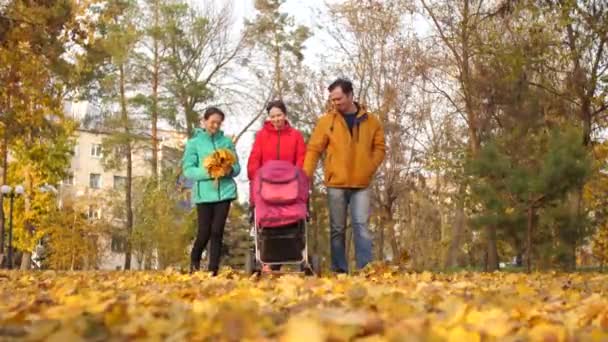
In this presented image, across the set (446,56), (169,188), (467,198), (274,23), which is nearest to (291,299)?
(467,198)

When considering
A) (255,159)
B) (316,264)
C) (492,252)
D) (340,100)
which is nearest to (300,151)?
(255,159)

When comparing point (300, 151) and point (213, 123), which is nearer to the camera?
point (213, 123)

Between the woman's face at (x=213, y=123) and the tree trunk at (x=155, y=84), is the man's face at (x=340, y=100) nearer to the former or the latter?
the woman's face at (x=213, y=123)

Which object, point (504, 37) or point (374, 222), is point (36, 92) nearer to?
point (504, 37)

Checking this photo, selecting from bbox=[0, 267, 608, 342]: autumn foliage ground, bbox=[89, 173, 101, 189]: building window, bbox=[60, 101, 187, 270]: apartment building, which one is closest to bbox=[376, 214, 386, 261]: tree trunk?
bbox=[60, 101, 187, 270]: apartment building

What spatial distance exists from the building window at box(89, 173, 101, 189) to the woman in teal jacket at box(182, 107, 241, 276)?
76.1m

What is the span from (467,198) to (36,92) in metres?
11.8

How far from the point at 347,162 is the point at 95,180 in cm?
7833

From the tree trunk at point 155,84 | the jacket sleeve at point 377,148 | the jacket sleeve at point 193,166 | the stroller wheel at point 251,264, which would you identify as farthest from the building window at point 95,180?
the jacket sleeve at point 377,148

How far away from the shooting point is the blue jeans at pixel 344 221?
9.48 m

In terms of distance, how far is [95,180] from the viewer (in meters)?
85.4

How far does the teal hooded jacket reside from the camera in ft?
30.7

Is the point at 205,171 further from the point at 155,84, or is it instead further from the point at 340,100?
the point at 155,84

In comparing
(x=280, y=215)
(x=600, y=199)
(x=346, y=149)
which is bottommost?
(x=280, y=215)
